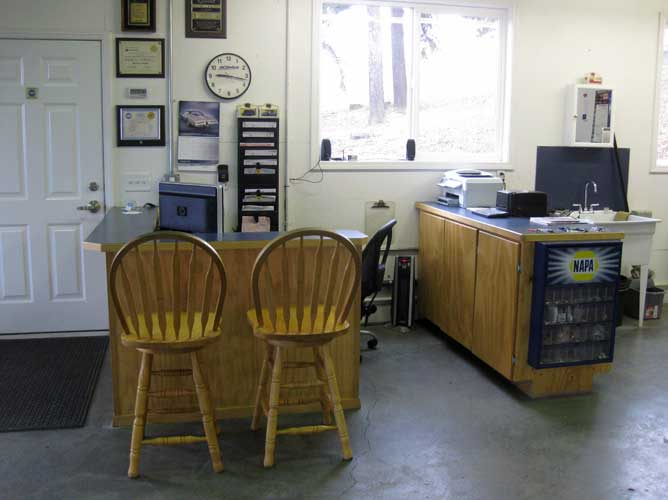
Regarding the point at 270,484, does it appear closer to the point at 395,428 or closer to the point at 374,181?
the point at 395,428

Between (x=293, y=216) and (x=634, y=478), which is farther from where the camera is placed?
(x=293, y=216)

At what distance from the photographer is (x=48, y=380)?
3734 mm

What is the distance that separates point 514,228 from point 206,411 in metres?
1.93

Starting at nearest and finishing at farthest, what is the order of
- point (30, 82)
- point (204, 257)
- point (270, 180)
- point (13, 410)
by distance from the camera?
point (204, 257)
point (13, 410)
point (30, 82)
point (270, 180)

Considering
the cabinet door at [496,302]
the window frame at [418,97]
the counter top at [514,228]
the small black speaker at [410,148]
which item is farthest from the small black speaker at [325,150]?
the cabinet door at [496,302]

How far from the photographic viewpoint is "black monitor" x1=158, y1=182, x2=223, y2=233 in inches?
131

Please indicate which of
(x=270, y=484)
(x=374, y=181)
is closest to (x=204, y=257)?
(x=270, y=484)

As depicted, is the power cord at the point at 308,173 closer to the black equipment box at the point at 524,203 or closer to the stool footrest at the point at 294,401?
the black equipment box at the point at 524,203

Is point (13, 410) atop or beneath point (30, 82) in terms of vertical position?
beneath

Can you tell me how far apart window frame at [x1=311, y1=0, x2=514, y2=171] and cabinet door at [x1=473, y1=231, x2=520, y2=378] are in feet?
3.96

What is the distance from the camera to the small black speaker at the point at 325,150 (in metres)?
4.72

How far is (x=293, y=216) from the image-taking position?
4.80 metres

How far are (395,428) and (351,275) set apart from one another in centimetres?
88

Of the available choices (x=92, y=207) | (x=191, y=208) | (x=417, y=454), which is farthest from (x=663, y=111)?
(x=92, y=207)
